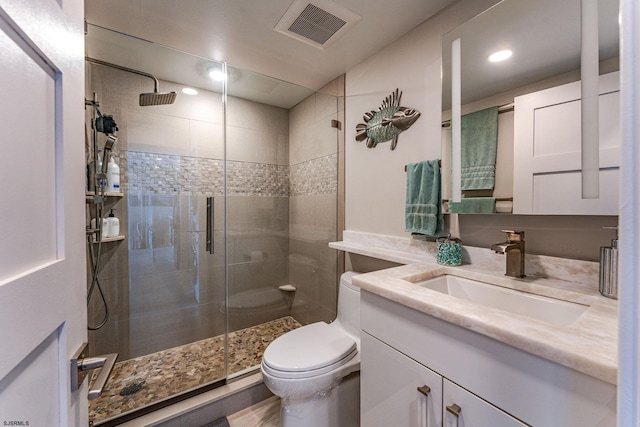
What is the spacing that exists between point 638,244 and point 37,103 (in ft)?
2.87

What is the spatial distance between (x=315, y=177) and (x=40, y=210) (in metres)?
1.99

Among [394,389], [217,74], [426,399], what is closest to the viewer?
[426,399]

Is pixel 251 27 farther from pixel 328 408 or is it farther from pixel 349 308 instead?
pixel 328 408

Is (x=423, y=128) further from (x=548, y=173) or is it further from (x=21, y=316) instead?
(x=21, y=316)

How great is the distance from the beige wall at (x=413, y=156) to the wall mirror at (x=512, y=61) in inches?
3.1

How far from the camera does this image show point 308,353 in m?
1.37

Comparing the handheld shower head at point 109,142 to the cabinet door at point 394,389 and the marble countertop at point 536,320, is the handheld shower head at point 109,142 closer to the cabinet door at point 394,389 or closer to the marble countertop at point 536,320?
the marble countertop at point 536,320

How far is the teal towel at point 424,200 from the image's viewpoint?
1393mm

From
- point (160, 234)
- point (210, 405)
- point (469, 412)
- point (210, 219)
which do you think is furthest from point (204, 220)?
point (469, 412)

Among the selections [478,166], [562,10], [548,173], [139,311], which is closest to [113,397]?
[139,311]

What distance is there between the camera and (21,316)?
368 millimetres

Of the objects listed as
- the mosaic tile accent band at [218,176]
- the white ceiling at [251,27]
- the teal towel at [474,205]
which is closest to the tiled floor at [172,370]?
the mosaic tile accent band at [218,176]

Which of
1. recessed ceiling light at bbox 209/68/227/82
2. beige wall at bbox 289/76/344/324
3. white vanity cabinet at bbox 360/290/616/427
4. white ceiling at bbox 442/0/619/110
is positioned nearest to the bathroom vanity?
white vanity cabinet at bbox 360/290/616/427

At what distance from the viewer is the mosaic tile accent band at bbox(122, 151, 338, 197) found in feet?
6.35
